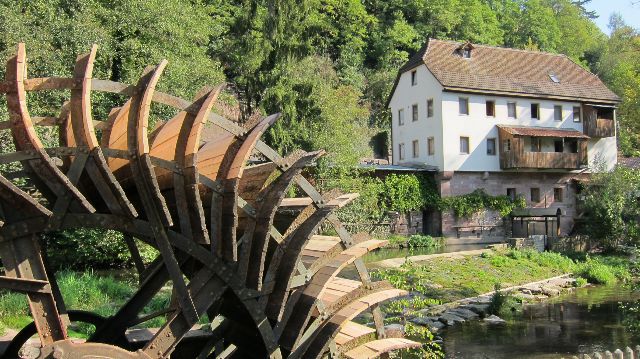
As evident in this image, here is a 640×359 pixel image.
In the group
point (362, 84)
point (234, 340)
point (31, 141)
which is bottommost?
point (234, 340)

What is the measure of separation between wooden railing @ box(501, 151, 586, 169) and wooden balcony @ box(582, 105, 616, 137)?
2085 millimetres

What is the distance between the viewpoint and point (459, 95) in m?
33.1

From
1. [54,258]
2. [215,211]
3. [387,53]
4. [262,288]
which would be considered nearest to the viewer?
[215,211]

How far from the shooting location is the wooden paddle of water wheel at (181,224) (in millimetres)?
4281

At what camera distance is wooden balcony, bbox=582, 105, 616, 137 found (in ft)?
119

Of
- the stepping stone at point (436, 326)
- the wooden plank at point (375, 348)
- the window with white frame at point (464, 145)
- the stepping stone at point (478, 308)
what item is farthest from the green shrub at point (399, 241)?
the wooden plank at point (375, 348)

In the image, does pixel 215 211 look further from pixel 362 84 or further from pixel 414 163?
pixel 362 84

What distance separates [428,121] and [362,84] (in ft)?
38.2

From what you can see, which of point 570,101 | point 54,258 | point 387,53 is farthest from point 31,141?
point 387,53

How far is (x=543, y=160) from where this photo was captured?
33.7m

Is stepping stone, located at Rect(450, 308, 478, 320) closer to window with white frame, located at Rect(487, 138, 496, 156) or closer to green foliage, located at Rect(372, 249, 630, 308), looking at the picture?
green foliage, located at Rect(372, 249, 630, 308)

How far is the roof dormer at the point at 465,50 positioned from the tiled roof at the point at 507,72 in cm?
16

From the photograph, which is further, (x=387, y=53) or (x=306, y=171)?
(x=387, y=53)

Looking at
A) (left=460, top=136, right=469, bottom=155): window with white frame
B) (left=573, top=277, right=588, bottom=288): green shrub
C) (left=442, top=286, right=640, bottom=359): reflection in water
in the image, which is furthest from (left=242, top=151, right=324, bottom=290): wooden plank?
(left=460, top=136, right=469, bottom=155): window with white frame
